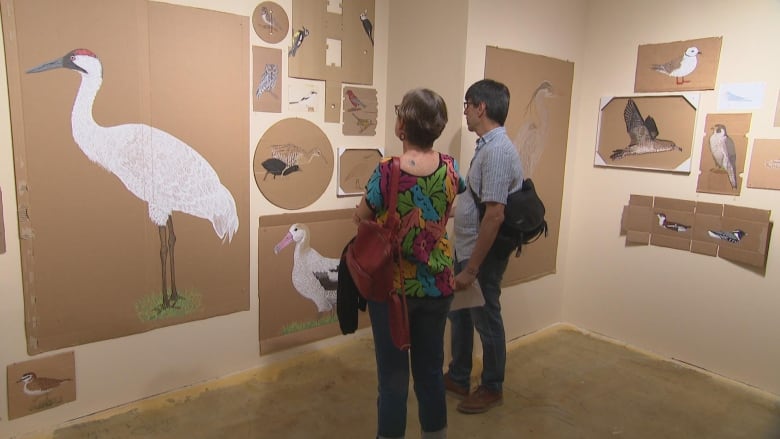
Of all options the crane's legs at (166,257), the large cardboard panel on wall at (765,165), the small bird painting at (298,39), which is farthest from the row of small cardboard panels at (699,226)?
the crane's legs at (166,257)

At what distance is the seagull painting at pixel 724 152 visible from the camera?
259cm

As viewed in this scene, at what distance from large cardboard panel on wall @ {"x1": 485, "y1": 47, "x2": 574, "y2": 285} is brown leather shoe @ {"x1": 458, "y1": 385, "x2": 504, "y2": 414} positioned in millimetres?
753

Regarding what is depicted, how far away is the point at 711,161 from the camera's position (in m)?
2.66

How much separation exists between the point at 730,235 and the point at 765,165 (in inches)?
14.5

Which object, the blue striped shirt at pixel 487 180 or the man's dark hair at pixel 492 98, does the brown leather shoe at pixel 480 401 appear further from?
the man's dark hair at pixel 492 98

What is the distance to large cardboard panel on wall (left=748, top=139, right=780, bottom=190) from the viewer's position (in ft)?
8.05

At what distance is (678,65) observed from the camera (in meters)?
2.74

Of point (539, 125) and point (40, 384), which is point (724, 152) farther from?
point (40, 384)

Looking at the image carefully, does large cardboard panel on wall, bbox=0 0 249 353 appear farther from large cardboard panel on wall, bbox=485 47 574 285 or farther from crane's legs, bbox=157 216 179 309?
large cardboard panel on wall, bbox=485 47 574 285

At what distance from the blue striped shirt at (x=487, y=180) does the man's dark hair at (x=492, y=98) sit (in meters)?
0.06

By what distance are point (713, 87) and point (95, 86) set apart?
284 centimetres

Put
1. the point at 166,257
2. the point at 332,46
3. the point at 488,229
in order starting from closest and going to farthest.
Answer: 1. the point at 488,229
2. the point at 166,257
3. the point at 332,46

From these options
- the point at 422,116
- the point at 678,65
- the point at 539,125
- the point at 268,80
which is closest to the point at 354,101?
the point at 268,80

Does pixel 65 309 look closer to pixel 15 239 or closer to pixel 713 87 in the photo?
pixel 15 239
